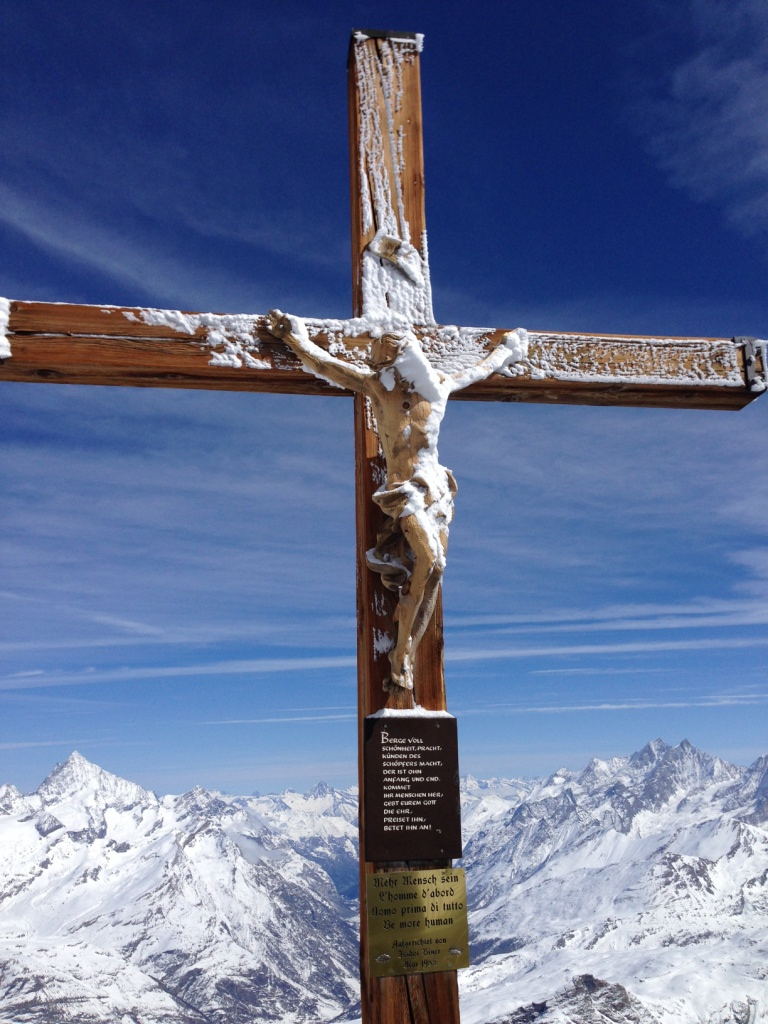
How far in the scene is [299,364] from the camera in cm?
500

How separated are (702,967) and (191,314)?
192 m

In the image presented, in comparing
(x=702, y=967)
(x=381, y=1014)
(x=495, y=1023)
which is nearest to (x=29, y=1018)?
(x=495, y=1023)

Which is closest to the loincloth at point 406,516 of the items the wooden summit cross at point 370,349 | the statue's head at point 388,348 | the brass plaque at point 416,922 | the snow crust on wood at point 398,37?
the wooden summit cross at point 370,349

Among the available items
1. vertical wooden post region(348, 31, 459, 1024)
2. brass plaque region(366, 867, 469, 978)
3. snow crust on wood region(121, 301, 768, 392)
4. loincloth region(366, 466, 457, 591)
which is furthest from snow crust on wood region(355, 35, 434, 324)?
brass plaque region(366, 867, 469, 978)

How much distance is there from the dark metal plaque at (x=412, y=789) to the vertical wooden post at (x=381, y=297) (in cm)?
10

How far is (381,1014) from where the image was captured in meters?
4.07

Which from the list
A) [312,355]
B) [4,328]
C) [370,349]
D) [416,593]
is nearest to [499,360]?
[370,349]

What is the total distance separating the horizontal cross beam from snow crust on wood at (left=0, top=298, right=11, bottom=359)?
0.03 meters

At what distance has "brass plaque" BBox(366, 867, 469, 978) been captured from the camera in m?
4.09

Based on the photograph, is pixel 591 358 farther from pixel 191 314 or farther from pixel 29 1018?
pixel 29 1018

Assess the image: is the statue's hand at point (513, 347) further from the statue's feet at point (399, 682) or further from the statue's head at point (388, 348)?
the statue's feet at point (399, 682)

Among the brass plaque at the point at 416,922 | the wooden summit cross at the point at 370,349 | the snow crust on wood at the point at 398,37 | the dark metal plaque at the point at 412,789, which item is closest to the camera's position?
the brass plaque at the point at 416,922

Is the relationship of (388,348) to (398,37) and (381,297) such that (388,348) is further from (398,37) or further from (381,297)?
(398,37)

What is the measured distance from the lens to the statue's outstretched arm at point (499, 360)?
16.4 ft
